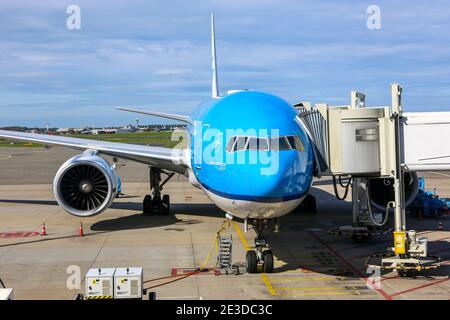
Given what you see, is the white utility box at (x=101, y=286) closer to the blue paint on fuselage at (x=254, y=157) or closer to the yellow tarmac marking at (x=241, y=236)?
the blue paint on fuselage at (x=254, y=157)

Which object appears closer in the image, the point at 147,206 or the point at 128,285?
the point at 128,285

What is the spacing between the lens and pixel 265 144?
11.2 metres

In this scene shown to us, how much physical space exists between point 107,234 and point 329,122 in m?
8.53

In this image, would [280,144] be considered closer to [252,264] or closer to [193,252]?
[252,264]

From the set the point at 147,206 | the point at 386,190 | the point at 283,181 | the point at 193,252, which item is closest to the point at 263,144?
the point at 283,181

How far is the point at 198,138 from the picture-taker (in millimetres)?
14703

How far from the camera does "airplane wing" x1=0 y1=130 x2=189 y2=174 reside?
18672 mm

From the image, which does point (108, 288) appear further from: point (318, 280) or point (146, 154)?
point (146, 154)

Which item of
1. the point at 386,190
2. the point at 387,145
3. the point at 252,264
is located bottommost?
the point at 252,264

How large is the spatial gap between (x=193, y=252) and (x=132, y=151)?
573 centimetres

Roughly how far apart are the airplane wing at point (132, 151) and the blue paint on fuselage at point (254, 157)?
14.9 feet

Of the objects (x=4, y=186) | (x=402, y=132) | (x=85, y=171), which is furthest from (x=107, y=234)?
(x=4, y=186)

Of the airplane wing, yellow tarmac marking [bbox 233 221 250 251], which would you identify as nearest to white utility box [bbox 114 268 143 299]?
yellow tarmac marking [bbox 233 221 250 251]
